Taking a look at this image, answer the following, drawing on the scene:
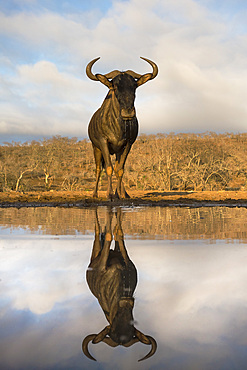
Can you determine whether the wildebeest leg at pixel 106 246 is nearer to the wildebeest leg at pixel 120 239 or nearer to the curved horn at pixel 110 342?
the wildebeest leg at pixel 120 239

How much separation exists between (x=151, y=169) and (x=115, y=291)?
18301 mm

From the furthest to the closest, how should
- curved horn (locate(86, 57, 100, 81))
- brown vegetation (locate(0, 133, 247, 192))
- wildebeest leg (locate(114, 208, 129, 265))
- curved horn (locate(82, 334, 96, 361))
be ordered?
brown vegetation (locate(0, 133, 247, 192)), curved horn (locate(86, 57, 100, 81)), wildebeest leg (locate(114, 208, 129, 265)), curved horn (locate(82, 334, 96, 361))

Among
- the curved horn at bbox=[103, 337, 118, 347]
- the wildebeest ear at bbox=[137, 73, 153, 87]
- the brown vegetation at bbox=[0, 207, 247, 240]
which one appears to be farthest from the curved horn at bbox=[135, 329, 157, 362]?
the wildebeest ear at bbox=[137, 73, 153, 87]

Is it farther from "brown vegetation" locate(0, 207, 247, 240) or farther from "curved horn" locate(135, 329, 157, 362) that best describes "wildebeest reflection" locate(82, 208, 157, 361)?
"brown vegetation" locate(0, 207, 247, 240)

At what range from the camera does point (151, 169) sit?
20.4m

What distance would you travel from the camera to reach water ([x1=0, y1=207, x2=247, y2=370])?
141 centimetres

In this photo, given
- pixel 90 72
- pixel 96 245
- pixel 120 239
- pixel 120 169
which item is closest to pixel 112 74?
pixel 90 72

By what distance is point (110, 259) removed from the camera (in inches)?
122

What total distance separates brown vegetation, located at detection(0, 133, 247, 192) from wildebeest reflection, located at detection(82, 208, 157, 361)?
1316 centimetres

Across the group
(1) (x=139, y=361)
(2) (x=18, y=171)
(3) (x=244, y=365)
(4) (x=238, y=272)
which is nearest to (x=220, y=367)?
(3) (x=244, y=365)

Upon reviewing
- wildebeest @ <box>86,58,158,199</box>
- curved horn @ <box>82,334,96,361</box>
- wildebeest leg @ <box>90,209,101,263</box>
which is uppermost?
wildebeest @ <box>86,58,158,199</box>

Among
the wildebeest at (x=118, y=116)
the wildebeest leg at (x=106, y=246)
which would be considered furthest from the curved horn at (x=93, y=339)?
the wildebeest at (x=118, y=116)

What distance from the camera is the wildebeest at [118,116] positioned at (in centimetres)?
870

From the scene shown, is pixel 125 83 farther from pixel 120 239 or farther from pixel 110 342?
pixel 110 342
